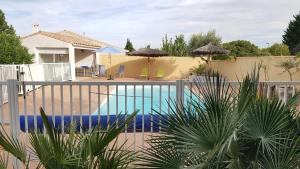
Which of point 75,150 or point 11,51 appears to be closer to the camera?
point 75,150

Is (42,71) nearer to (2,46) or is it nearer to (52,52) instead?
(2,46)

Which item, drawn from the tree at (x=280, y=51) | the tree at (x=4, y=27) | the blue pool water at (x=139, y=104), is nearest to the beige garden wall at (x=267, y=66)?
the blue pool water at (x=139, y=104)

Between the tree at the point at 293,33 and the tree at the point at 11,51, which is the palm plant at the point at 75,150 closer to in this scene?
the tree at the point at 11,51

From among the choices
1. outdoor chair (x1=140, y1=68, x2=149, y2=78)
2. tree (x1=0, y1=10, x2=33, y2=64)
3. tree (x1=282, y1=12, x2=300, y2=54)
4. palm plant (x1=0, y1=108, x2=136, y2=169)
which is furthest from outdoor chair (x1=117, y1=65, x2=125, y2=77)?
tree (x1=282, y1=12, x2=300, y2=54)

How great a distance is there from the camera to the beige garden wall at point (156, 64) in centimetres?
2638

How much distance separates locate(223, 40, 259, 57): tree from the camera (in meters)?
27.9

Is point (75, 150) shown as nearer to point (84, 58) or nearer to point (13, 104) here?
point (13, 104)

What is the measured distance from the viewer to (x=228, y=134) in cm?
234

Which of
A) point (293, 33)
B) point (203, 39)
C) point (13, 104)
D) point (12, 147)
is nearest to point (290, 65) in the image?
point (13, 104)

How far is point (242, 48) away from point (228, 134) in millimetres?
27562

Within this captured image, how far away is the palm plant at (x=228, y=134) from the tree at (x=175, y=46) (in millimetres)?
28556

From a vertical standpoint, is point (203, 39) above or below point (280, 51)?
above

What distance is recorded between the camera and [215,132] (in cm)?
238

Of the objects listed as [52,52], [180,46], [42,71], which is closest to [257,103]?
[42,71]
